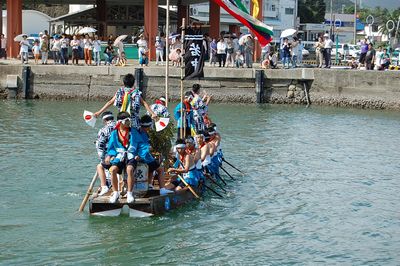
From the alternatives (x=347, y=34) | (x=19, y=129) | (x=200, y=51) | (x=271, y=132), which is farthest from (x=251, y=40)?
(x=347, y=34)

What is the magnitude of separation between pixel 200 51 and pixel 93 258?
7161mm

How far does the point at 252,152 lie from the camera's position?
24.4 metres

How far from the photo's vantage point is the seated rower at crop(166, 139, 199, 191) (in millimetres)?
16734

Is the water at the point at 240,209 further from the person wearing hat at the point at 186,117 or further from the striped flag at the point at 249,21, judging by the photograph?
the striped flag at the point at 249,21

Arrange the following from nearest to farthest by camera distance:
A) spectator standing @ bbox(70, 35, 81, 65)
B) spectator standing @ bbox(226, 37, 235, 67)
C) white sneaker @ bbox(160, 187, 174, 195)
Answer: white sneaker @ bbox(160, 187, 174, 195)
spectator standing @ bbox(226, 37, 235, 67)
spectator standing @ bbox(70, 35, 81, 65)

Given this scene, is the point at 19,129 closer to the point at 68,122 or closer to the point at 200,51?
the point at 68,122

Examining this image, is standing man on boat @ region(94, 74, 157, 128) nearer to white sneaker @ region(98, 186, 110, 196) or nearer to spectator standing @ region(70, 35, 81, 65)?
white sneaker @ region(98, 186, 110, 196)

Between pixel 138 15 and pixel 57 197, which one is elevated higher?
pixel 138 15

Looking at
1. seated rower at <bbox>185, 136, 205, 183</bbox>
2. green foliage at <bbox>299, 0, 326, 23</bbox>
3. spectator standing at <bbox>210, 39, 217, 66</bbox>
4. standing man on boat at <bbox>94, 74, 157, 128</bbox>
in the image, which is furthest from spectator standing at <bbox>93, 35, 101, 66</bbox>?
green foliage at <bbox>299, 0, 326, 23</bbox>

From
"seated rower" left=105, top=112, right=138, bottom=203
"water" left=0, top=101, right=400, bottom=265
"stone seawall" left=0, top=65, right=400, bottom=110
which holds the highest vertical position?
"stone seawall" left=0, top=65, right=400, bottom=110

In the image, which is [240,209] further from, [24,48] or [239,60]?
[24,48]

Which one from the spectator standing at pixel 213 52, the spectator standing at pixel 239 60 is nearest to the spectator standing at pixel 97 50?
the spectator standing at pixel 213 52

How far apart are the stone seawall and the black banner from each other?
16.6 meters

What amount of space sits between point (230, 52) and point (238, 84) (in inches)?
105
